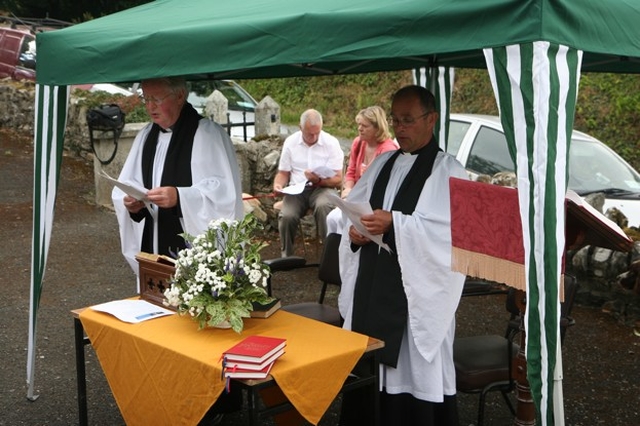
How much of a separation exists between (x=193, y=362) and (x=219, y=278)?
449mm

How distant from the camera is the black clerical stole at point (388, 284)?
172 inches

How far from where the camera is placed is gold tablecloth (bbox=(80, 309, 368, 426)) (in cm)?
369

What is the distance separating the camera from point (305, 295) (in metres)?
7.98

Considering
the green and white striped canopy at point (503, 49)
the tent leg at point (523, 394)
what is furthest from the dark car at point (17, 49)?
the tent leg at point (523, 394)

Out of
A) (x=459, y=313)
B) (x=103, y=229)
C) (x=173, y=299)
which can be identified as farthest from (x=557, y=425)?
(x=103, y=229)

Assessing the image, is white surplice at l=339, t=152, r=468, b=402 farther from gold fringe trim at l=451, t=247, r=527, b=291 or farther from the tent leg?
the tent leg

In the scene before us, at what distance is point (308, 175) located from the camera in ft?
28.2

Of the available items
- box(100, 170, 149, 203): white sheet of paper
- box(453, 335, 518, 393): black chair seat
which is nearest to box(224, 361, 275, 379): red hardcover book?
box(453, 335, 518, 393): black chair seat

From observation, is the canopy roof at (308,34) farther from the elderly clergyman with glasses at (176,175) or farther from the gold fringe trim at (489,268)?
the gold fringe trim at (489,268)

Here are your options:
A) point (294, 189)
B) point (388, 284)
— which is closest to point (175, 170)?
point (388, 284)

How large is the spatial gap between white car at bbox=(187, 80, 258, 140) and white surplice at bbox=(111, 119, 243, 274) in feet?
24.2

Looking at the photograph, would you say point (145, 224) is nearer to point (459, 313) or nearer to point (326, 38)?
point (326, 38)

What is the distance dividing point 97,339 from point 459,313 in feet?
12.7

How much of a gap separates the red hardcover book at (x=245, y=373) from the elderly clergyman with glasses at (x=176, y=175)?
64.7 inches
